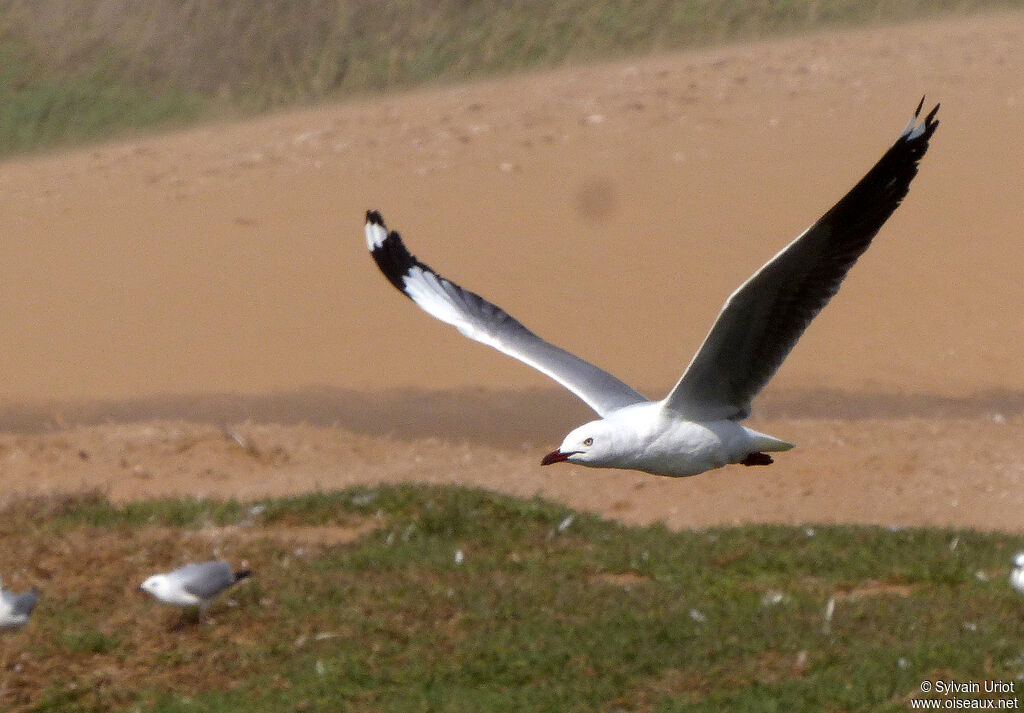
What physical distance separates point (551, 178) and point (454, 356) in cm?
439

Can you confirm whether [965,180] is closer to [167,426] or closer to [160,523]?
[167,426]

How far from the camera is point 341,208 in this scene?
1722 cm

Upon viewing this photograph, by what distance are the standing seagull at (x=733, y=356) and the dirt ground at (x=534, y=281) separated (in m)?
2.34

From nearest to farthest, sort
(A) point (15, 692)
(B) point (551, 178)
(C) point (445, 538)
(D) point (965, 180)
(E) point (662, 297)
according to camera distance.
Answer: (A) point (15, 692), (C) point (445, 538), (E) point (662, 297), (D) point (965, 180), (B) point (551, 178)

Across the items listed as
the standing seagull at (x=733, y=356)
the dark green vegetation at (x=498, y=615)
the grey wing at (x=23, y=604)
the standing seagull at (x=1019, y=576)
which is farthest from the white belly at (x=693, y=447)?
the grey wing at (x=23, y=604)

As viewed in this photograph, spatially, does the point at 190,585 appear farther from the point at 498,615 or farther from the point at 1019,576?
the point at 1019,576

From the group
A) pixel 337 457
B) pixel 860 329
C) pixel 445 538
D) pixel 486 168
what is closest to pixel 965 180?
pixel 860 329

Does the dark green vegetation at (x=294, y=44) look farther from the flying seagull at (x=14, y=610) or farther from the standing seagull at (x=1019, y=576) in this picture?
the standing seagull at (x=1019, y=576)

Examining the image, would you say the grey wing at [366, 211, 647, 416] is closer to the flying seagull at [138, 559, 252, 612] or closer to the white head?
the white head

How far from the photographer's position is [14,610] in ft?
17.8

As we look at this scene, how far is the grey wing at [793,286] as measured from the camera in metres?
4.75

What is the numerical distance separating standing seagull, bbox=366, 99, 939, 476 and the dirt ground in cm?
234

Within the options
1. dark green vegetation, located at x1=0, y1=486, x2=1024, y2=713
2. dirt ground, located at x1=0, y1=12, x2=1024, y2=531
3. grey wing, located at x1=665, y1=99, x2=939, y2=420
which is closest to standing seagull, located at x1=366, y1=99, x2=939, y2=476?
grey wing, located at x1=665, y1=99, x2=939, y2=420

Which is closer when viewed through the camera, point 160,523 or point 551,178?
point 160,523
